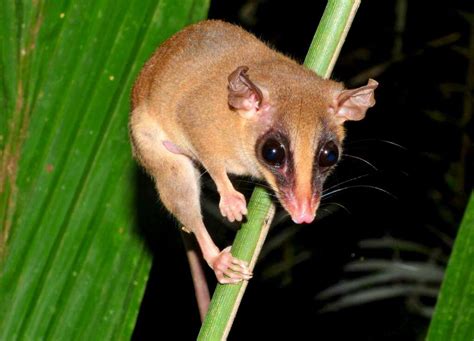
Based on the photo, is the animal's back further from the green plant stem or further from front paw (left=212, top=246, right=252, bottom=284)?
the green plant stem

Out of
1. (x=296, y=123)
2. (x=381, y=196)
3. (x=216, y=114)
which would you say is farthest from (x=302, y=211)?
(x=381, y=196)

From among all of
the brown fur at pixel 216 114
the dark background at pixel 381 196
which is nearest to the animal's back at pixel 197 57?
the brown fur at pixel 216 114

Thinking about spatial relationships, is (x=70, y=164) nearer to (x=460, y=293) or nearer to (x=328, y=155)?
(x=328, y=155)

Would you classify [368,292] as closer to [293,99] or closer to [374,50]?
[374,50]

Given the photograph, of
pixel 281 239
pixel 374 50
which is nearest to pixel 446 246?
pixel 281 239

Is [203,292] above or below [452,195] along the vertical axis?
below

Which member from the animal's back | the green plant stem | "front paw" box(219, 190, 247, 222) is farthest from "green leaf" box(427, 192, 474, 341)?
the animal's back

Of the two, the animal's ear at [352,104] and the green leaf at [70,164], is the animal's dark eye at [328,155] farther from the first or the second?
the green leaf at [70,164]

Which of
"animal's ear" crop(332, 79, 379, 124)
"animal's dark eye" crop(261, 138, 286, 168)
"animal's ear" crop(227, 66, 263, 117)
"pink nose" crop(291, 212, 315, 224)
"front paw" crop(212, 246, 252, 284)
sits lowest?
"front paw" crop(212, 246, 252, 284)
